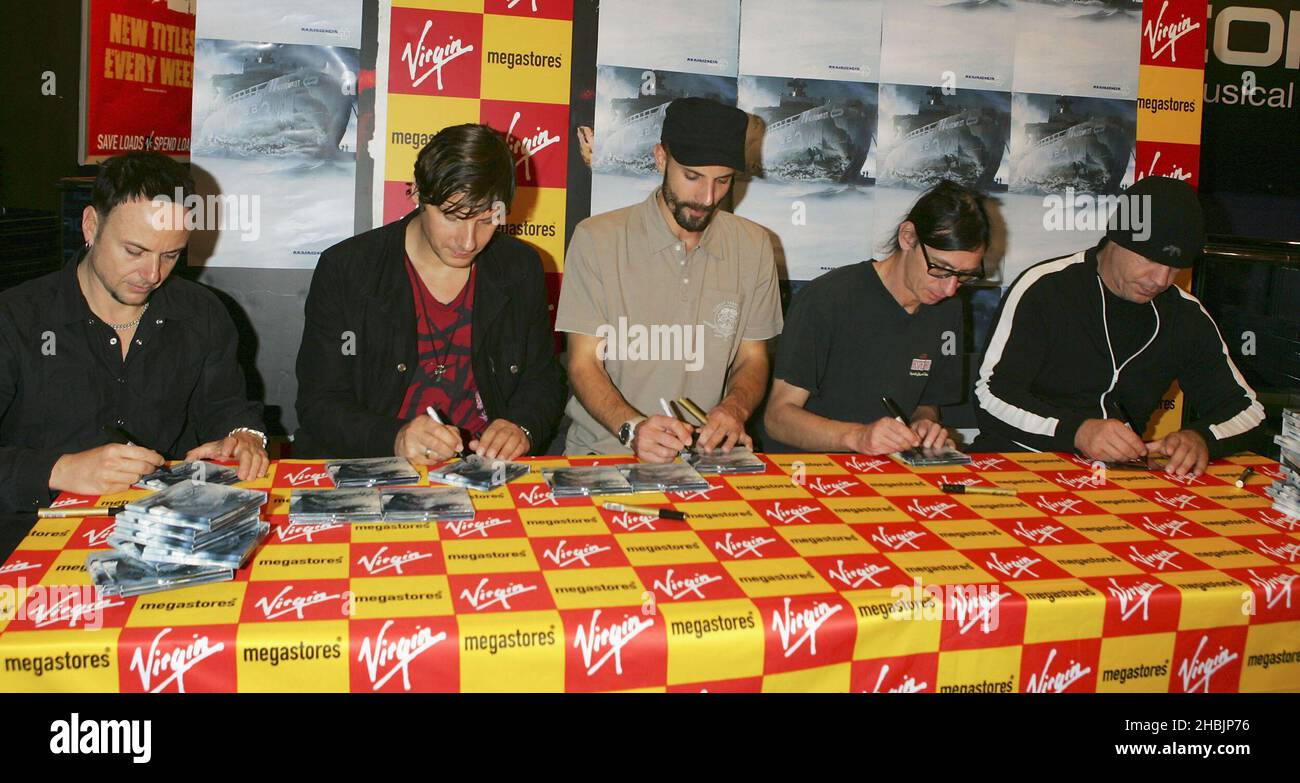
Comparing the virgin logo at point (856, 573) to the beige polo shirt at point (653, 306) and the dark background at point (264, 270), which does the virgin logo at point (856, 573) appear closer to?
the beige polo shirt at point (653, 306)

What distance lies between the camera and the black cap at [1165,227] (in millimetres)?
3133

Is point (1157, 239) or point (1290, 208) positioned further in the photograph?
point (1290, 208)

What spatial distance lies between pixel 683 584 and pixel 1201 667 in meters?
1.03

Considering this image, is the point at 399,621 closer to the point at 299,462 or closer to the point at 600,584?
the point at 600,584

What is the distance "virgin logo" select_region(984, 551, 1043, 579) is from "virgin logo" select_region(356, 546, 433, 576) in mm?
1092

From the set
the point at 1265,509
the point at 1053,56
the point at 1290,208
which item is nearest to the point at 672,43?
the point at 1053,56

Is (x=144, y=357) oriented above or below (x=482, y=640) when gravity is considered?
above

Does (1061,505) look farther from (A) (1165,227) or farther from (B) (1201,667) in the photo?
(A) (1165,227)

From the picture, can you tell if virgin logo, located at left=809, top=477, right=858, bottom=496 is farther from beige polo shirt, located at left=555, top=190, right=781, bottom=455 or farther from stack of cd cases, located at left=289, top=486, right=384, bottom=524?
stack of cd cases, located at left=289, top=486, right=384, bottom=524

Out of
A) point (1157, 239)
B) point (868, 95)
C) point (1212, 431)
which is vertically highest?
point (868, 95)

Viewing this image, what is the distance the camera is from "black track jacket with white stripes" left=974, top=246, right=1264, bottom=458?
333 centimetres

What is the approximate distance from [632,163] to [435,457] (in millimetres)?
2004

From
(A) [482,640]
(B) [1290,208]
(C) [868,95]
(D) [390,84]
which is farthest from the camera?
(B) [1290,208]

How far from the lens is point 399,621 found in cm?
167
